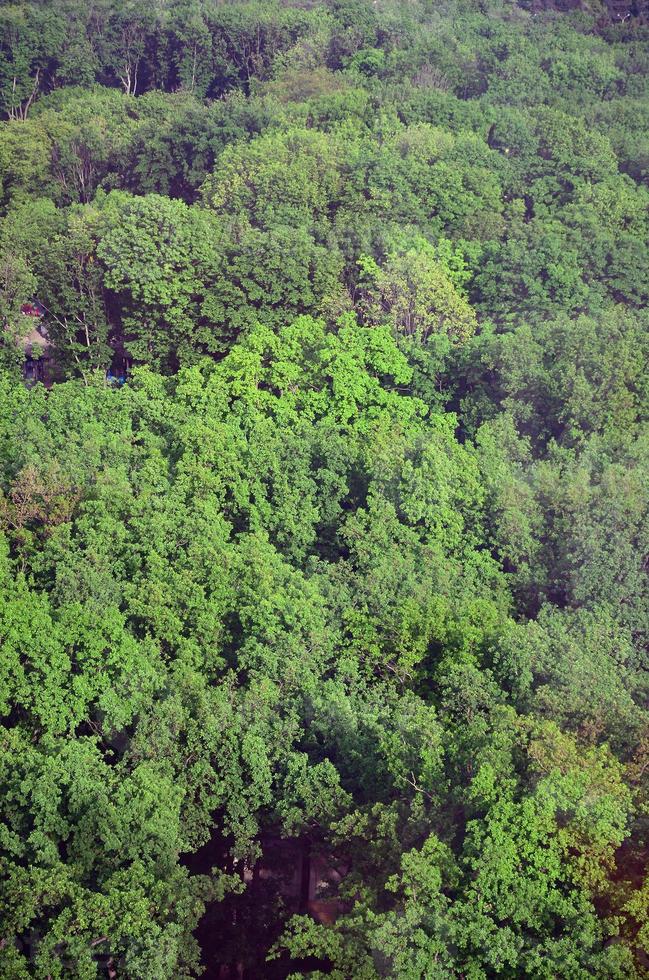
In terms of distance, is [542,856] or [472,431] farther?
[472,431]

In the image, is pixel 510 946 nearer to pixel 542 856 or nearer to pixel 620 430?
pixel 542 856

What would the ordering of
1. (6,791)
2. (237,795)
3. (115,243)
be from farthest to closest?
(115,243), (237,795), (6,791)

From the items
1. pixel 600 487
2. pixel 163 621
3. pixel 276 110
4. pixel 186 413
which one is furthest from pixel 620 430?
pixel 276 110

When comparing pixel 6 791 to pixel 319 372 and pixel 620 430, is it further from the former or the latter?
pixel 620 430

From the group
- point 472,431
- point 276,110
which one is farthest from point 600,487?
point 276,110

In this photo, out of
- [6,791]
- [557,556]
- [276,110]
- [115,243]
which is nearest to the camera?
[6,791]

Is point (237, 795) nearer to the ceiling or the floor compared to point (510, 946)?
nearer to the floor
